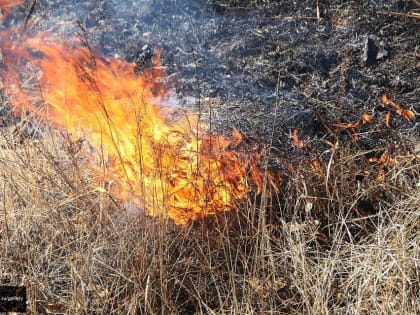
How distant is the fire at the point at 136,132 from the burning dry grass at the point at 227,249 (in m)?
0.14

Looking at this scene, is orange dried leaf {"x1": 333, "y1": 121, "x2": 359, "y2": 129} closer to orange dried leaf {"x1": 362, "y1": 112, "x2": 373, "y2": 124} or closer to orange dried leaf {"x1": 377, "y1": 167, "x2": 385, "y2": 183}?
orange dried leaf {"x1": 362, "y1": 112, "x2": 373, "y2": 124}

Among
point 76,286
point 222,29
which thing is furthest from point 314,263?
point 222,29

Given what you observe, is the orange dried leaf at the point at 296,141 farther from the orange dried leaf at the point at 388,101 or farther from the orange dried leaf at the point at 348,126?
the orange dried leaf at the point at 388,101

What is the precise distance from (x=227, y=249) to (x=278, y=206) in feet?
1.60

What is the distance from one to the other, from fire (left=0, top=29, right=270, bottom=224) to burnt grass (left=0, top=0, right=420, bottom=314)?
0.12 metres

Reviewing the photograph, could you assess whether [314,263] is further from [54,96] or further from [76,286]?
[54,96]

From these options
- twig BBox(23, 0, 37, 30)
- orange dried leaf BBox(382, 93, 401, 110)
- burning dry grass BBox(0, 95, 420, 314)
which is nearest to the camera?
burning dry grass BBox(0, 95, 420, 314)

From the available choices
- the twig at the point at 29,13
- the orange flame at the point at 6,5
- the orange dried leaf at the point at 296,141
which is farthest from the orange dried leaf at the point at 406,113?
the orange flame at the point at 6,5

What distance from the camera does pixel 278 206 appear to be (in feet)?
11.5

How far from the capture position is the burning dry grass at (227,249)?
114 inches

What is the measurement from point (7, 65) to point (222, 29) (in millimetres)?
1980

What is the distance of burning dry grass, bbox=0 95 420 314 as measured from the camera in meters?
2.89

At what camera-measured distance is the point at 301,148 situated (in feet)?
12.6

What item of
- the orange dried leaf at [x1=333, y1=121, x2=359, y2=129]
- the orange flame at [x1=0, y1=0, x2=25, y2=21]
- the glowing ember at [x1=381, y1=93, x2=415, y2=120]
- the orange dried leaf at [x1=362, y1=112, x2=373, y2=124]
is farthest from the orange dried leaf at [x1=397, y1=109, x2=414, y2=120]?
the orange flame at [x1=0, y1=0, x2=25, y2=21]
